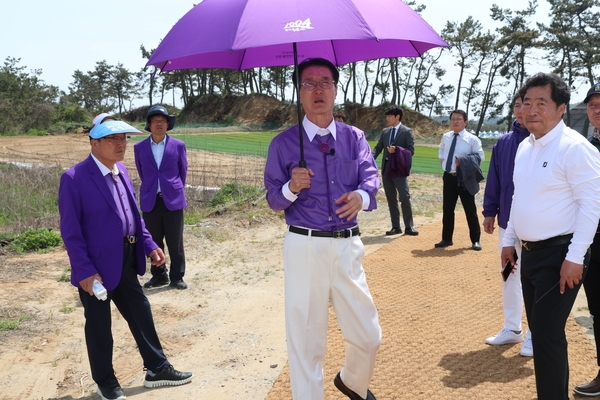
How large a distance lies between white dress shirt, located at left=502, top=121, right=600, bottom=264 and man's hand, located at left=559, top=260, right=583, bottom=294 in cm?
3

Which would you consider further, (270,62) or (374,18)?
(270,62)

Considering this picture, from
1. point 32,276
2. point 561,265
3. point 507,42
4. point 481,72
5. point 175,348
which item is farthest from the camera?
point 481,72

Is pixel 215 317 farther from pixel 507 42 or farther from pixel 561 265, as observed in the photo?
pixel 507 42

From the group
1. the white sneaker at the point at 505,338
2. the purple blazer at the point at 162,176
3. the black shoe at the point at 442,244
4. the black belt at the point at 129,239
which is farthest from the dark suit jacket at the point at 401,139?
the black belt at the point at 129,239

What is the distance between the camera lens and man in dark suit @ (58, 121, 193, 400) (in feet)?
12.4

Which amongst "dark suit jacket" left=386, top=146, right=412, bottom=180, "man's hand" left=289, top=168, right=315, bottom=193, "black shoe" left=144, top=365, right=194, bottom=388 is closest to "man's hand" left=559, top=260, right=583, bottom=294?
"man's hand" left=289, top=168, right=315, bottom=193

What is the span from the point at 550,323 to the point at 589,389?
0.97 meters

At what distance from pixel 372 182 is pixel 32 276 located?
523 cm

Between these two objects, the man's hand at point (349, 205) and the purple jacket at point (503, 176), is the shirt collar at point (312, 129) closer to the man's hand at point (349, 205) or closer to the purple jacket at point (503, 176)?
the man's hand at point (349, 205)

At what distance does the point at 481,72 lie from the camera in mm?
51906

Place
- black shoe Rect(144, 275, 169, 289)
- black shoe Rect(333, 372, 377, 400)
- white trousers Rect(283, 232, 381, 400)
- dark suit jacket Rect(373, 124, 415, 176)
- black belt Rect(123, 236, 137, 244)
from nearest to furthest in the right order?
white trousers Rect(283, 232, 381, 400)
black shoe Rect(333, 372, 377, 400)
black belt Rect(123, 236, 137, 244)
black shoe Rect(144, 275, 169, 289)
dark suit jacket Rect(373, 124, 415, 176)

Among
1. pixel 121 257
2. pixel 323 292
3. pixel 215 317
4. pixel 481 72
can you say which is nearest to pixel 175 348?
pixel 215 317

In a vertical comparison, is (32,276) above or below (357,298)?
below

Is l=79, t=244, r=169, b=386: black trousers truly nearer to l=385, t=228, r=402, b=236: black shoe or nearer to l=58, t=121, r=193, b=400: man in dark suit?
l=58, t=121, r=193, b=400: man in dark suit
